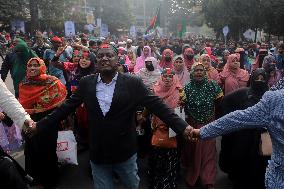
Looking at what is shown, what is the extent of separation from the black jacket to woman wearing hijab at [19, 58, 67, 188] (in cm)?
163

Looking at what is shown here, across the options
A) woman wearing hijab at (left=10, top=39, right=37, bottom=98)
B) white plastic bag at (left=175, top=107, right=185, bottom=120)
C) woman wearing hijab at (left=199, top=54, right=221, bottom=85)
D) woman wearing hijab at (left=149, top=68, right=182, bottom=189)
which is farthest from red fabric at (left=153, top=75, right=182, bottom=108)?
woman wearing hijab at (left=10, top=39, right=37, bottom=98)

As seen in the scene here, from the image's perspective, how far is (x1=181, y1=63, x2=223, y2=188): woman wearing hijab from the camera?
477cm

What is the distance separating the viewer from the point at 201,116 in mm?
4770

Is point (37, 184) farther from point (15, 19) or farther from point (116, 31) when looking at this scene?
point (116, 31)

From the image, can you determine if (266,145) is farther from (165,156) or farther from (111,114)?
(165,156)

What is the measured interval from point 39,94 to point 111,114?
6.81 ft

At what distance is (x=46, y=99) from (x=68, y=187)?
1157 millimetres

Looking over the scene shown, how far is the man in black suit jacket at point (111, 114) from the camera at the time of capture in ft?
10.4

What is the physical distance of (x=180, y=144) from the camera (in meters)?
5.20

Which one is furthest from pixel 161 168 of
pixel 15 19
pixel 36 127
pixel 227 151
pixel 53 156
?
pixel 15 19

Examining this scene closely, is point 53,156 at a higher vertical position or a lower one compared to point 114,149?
lower

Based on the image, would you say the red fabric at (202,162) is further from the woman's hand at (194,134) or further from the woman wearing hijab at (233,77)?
the woman's hand at (194,134)

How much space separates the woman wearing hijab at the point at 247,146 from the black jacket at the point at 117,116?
1586mm

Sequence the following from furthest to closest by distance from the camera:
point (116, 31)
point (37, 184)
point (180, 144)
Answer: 1. point (116, 31)
2. point (180, 144)
3. point (37, 184)
